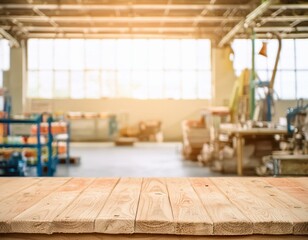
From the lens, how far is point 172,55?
18.7 metres

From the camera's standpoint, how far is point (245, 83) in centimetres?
876

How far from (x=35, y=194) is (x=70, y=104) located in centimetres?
1741

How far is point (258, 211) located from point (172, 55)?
1754 centimetres

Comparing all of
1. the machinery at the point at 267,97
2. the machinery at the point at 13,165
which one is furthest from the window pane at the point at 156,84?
the machinery at the point at 13,165

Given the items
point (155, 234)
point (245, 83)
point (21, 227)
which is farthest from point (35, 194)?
point (245, 83)

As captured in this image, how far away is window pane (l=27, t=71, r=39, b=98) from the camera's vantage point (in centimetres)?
1845

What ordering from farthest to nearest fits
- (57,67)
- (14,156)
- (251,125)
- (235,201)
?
(57,67), (251,125), (14,156), (235,201)

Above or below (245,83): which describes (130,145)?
below

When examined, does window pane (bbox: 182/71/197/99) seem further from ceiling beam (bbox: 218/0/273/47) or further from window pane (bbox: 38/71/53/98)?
window pane (bbox: 38/71/53/98)

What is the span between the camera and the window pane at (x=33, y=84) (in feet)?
60.5

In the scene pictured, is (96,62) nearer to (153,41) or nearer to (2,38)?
(153,41)

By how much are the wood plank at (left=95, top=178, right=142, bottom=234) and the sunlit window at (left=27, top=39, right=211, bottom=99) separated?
55.9ft

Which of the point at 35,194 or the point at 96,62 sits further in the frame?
the point at 96,62

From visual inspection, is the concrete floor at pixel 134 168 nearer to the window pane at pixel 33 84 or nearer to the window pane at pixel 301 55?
the window pane at pixel 33 84
